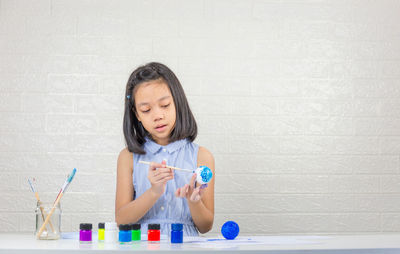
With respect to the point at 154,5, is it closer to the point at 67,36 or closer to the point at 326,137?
the point at 67,36

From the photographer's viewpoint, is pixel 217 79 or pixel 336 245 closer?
pixel 336 245

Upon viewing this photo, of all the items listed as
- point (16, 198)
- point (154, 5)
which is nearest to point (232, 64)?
point (154, 5)

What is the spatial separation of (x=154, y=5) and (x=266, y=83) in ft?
2.95

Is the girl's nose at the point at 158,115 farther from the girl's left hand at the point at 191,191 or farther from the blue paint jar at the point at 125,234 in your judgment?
the blue paint jar at the point at 125,234

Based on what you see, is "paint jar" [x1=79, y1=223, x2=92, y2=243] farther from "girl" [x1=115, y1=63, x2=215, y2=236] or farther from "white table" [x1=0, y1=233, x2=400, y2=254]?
"girl" [x1=115, y1=63, x2=215, y2=236]

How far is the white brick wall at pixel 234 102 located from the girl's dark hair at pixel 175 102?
83 cm

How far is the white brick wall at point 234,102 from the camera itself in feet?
10.2

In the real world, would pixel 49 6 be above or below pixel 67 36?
above

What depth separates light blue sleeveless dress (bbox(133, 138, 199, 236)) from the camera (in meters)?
2.19

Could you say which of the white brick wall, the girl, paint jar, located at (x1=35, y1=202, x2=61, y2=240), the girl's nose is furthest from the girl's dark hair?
the white brick wall

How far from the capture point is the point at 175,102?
2.27 meters

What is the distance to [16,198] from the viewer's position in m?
3.08

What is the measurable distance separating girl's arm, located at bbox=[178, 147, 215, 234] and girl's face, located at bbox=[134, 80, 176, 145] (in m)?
0.24

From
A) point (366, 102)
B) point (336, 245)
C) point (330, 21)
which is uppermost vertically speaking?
point (330, 21)
